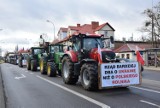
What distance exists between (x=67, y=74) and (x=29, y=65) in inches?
691

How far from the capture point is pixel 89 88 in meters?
12.6

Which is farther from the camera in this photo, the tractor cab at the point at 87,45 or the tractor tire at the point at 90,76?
the tractor cab at the point at 87,45

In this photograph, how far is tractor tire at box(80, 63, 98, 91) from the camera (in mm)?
12366

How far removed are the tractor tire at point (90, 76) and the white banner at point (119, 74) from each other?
1.32 ft

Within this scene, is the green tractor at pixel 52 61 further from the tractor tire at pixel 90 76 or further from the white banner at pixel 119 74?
the white banner at pixel 119 74

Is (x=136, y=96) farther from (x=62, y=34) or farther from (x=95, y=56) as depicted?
(x=62, y=34)

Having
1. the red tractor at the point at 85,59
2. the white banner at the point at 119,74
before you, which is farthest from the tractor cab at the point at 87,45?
the white banner at the point at 119,74

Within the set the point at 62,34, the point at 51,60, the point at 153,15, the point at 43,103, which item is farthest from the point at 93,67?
the point at 62,34

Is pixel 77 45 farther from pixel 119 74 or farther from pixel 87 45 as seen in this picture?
pixel 119 74

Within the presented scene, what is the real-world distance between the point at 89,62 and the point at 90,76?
3.36 feet

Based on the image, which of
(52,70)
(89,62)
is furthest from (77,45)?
(52,70)

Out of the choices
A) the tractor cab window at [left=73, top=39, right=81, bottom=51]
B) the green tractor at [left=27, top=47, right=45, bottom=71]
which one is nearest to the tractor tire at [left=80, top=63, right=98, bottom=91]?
the tractor cab window at [left=73, top=39, right=81, bottom=51]

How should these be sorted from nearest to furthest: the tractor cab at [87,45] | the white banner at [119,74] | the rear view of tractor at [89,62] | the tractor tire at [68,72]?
the white banner at [119,74], the rear view of tractor at [89,62], the tractor cab at [87,45], the tractor tire at [68,72]

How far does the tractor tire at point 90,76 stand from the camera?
1237cm
